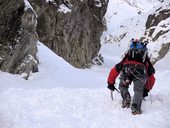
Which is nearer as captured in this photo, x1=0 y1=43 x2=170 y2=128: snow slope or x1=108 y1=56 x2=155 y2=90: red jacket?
x1=0 y1=43 x2=170 y2=128: snow slope

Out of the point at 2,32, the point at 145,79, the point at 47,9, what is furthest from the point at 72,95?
the point at 47,9

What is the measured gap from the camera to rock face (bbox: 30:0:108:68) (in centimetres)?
3067

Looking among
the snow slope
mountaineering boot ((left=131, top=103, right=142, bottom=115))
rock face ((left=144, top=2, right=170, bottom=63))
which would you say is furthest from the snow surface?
rock face ((left=144, top=2, right=170, bottom=63))

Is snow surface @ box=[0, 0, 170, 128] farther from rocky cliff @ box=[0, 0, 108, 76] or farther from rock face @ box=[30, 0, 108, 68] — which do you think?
rock face @ box=[30, 0, 108, 68]

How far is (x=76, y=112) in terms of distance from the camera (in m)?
9.28

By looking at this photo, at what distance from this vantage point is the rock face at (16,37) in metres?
13.8

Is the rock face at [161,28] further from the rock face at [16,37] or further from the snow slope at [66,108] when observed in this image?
the snow slope at [66,108]

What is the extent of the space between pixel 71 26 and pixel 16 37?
64.2 ft

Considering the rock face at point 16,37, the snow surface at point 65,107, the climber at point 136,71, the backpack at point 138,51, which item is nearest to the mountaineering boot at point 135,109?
the snow surface at point 65,107

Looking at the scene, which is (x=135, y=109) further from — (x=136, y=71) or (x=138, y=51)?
(x=138, y=51)

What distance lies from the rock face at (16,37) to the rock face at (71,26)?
13082 mm

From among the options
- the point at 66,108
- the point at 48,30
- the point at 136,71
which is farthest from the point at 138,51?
the point at 48,30

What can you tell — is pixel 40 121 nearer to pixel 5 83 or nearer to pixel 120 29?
pixel 5 83

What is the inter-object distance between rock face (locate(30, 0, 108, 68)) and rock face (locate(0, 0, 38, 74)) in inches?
515
